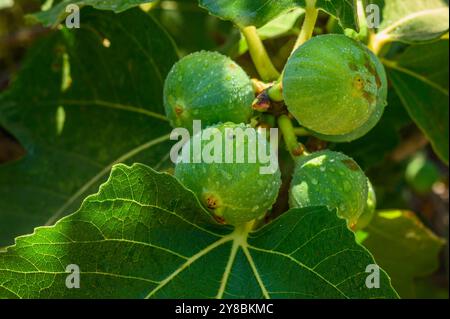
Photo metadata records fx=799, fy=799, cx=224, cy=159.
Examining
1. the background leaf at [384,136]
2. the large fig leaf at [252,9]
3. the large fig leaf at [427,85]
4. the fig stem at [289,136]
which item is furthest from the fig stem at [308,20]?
the background leaf at [384,136]

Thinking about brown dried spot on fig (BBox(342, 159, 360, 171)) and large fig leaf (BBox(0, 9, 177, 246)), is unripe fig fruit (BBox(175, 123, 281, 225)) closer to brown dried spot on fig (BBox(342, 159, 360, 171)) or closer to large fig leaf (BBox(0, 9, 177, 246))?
brown dried spot on fig (BBox(342, 159, 360, 171))

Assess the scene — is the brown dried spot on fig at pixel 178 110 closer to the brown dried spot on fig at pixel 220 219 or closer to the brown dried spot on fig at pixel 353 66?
the brown dried spot on fig at pixel 220 219

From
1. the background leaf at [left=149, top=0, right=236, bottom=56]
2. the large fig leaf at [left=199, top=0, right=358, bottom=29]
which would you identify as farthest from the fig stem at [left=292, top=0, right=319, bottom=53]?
the background leaf at [left=149, top=0, right=236, bottom=56]

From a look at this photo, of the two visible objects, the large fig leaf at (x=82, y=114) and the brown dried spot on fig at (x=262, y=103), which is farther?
the large fig leaf at (x=82, y=114)

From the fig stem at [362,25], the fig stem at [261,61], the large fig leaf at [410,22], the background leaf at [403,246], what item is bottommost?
the background leaf at [403,246]

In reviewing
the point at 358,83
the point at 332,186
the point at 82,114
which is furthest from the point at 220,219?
the point at 82,114

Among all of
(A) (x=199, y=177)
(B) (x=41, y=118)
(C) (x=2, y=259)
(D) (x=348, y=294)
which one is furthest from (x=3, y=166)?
(D) (x=348, y=294)
